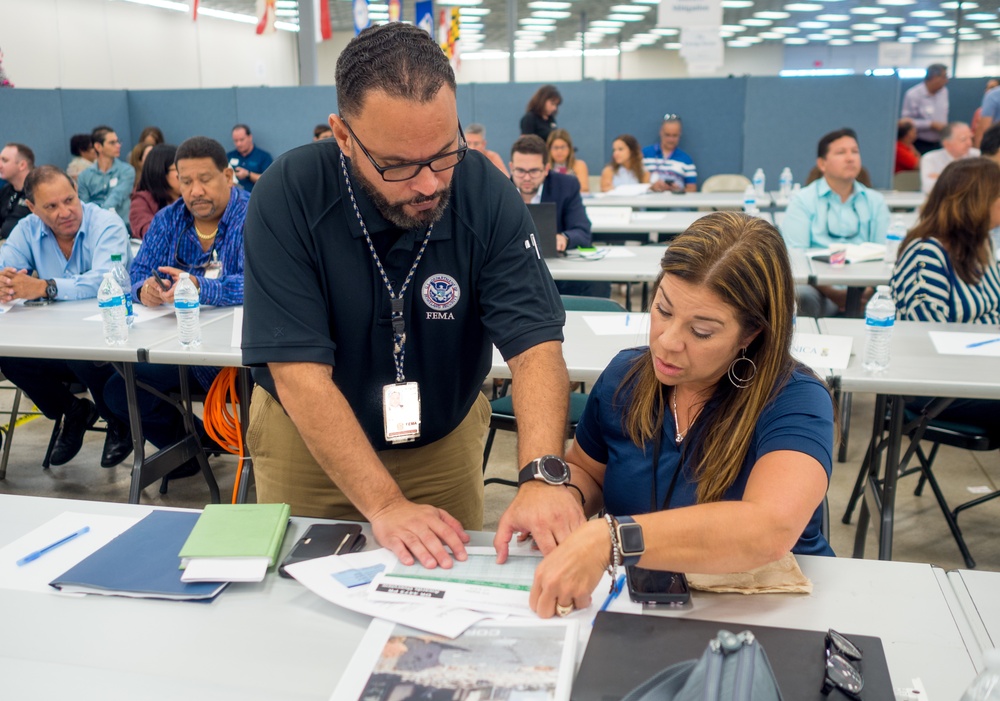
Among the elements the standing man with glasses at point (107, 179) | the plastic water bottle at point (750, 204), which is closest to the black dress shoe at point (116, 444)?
the plastic water bottle at point (750, 204)

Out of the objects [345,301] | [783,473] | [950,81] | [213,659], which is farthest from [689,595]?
[950,81]

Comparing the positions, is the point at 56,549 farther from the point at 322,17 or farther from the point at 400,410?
the point at 322,17

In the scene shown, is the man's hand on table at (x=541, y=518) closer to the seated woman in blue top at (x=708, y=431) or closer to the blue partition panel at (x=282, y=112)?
the seated woman in blue top at (x=708, y=431)

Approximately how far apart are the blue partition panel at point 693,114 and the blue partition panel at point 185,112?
3.95 metres

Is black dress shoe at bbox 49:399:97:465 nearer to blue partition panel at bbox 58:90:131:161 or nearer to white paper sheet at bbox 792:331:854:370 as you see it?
white paper sheet at bbox 792:331:854:370

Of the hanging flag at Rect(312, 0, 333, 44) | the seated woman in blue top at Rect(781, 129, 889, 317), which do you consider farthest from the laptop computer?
the hanging flag at Rect(312, 0, 333, 44)

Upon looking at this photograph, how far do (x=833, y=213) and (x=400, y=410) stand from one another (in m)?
3.61

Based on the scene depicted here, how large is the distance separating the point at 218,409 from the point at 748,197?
4157mm

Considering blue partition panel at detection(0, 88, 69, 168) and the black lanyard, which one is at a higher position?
blue partition panel at detection(0, 88, 69, 168)

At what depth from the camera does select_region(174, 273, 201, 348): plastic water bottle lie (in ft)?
8.57

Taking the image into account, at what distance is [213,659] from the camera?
1.12m

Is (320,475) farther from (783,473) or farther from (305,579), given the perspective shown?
(783,473)

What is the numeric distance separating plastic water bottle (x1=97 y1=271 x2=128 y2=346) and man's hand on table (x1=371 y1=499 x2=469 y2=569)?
66.2 inches

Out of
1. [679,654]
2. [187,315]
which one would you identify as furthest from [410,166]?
[187,315]
